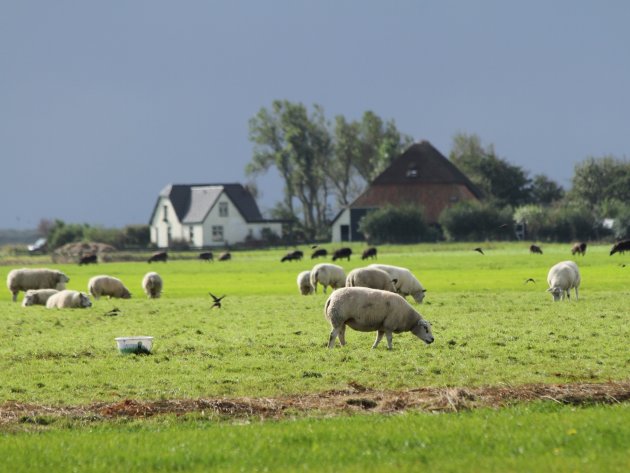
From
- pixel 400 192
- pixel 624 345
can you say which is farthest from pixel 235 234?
pixel 624 345

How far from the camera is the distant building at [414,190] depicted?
137500mm

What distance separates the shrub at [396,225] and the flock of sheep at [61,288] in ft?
239

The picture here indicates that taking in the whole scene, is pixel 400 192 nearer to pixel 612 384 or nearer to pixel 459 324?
pixel 459 324

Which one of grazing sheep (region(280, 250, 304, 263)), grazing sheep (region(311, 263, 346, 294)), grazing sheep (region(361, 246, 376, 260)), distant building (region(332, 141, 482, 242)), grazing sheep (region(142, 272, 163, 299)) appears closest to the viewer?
grazing sheep (region(311, 263, 346, 294))

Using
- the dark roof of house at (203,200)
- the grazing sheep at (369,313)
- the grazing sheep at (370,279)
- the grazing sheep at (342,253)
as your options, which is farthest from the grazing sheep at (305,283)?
the dark roof of house at (203,200)

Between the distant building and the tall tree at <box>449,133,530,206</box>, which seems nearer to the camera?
the distant building

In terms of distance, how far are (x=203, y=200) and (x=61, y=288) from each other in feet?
326

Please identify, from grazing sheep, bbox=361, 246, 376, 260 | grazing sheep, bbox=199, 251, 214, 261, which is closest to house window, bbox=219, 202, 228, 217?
grazing sheep, bbox=199, 251, 214, 261

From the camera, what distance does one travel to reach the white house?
14662 centimetres

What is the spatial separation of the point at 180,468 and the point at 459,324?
18.6m

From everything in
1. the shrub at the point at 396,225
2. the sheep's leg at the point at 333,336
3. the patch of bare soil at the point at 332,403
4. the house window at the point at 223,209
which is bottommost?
the patch of bare soil at the point at 332,403

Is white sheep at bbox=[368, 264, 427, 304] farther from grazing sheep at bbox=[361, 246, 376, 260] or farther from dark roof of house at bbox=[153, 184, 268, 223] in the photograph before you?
dark roof of house at bbox=[153, 184, 268, 223]

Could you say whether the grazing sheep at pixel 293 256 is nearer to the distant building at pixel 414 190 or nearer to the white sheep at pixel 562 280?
the distant building at pixel 414 190

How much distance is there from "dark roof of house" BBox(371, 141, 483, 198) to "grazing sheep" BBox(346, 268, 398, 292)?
334 feet
